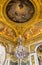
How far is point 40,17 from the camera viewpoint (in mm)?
12070

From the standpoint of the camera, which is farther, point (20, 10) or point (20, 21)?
point (20, 21)

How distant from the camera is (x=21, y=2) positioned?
11461 mm

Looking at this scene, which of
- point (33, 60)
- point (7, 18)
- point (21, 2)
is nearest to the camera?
point (33, 60)

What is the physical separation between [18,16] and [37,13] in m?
1.63

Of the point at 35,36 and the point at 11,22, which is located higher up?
the point at 11,22

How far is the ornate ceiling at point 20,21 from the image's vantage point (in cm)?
1152

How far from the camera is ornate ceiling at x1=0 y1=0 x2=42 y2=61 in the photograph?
1152cm

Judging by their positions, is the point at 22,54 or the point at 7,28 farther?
the point at 7,28

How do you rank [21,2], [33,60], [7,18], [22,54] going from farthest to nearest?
1. [7,18]
2. [21,2]
3. [33,60]
4. [22,54]

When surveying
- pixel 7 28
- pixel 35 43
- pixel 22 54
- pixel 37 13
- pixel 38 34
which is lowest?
pixel 22 54

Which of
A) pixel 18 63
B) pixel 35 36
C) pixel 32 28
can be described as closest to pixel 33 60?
pixel 18 63

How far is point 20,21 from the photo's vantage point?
12523mm

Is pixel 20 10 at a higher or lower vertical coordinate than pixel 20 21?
higher

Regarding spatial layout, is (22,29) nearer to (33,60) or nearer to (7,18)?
(7,18)
